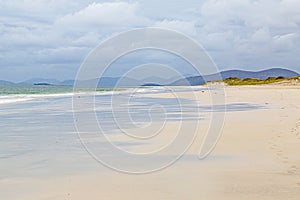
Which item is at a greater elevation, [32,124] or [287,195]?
[32,124]

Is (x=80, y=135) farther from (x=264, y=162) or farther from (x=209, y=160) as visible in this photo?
(x=264, y=162)

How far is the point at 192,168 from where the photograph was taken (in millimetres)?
7816

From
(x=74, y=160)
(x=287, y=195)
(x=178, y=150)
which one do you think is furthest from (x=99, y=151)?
(x=287, y=195)

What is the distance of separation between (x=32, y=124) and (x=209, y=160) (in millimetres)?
8541

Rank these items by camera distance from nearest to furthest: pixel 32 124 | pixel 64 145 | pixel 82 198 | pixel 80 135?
pixel 82 198 < pixel 64 145 < pixel 80 135 < pixel 32 124

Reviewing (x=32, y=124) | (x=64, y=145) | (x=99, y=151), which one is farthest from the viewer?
(x=32, y=124)

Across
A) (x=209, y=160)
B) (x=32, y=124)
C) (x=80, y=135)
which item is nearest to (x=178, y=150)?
(x=209, y=160)

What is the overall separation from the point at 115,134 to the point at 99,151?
9.56ft

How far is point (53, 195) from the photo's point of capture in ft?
20.0

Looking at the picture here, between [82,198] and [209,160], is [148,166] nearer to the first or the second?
[209,160]

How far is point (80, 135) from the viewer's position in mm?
12242

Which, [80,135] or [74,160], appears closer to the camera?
[74,160]

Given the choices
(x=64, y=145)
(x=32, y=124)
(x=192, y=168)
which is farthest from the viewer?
(x=32, y=124)

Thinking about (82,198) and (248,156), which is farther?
(248,156)
